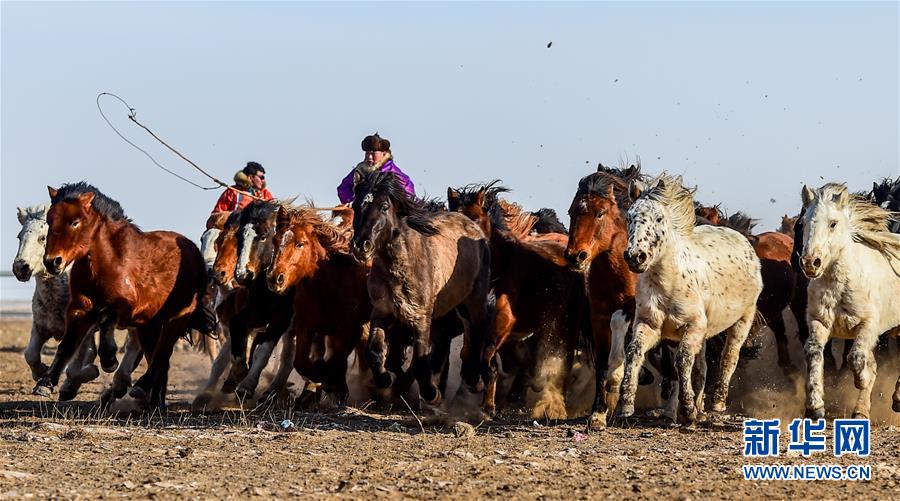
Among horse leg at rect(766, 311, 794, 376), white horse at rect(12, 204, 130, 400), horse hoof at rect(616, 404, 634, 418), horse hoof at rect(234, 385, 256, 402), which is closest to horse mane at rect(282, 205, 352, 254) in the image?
horse hoof at rect(234, 385, 256, 402)

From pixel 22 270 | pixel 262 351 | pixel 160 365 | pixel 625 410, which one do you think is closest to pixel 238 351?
pixel 262 351

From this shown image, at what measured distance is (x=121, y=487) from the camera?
23.7 ft

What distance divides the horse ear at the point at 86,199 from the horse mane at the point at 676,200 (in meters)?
4.37

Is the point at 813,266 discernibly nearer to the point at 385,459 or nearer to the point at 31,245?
the point at 385,459

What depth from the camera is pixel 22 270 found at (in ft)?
38.3

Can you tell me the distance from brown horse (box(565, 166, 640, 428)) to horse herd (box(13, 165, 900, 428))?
0.04ft

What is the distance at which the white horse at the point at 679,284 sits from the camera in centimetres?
938

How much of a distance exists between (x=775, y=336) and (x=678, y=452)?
3984 millimetres

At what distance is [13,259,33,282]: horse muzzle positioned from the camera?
11.6 m

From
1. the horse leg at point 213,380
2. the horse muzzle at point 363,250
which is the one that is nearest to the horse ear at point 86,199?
the horse leg at point 213,380

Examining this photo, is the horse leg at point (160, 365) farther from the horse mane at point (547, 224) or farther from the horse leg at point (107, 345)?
the horse mane at point (547, 224)

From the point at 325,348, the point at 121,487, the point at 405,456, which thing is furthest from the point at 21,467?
the point at 325,348

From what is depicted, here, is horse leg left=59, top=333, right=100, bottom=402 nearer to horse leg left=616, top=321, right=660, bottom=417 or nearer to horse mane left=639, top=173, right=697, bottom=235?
horse leg left=616, top=321, right=660, bottom=417

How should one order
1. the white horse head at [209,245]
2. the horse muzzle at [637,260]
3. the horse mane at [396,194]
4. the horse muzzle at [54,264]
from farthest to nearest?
the white horse head at [209,245] → the horse muzzle at [54,264] → the horse mane at [396,194] → the horse muzzle at [637,260]
